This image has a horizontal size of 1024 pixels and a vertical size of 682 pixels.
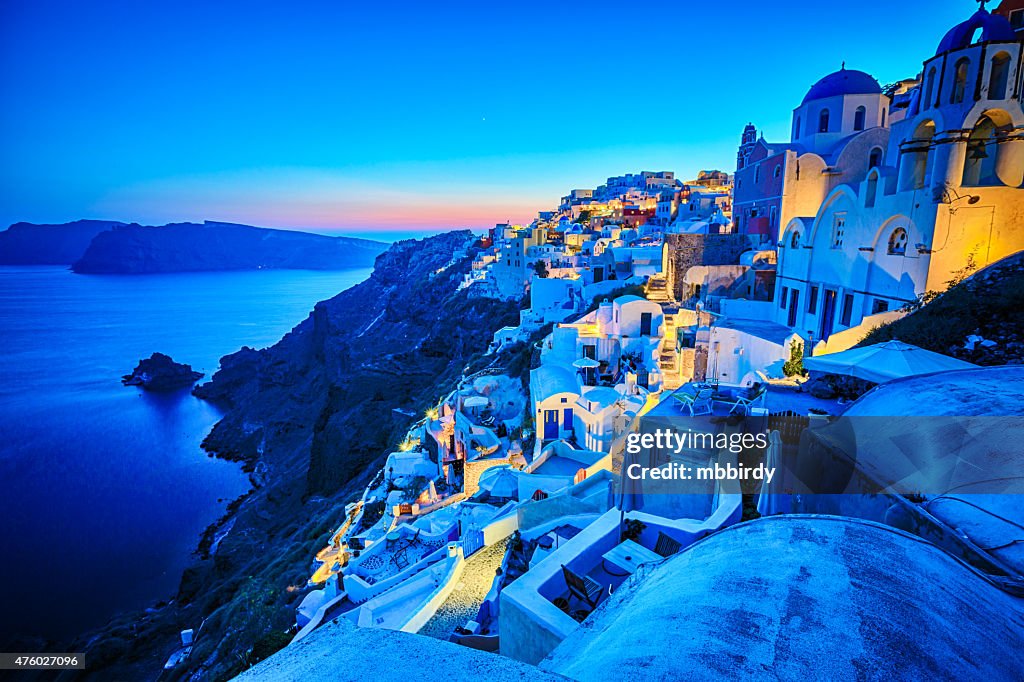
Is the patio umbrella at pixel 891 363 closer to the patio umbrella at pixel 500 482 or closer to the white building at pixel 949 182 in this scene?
the white building at pixel 949 182

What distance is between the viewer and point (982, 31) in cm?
1069

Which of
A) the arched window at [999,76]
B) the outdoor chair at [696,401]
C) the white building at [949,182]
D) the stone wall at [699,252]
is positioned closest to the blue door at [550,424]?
the stone wall at [699,252]

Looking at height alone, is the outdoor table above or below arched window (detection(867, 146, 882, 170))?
below

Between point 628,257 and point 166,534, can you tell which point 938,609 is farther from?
point 166,534

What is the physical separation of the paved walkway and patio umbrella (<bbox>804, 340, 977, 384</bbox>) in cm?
738

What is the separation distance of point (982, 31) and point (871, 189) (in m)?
3.64

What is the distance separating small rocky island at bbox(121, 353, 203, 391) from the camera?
61.6m

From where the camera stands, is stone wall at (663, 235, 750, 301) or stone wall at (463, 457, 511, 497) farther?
stone wall at (663, 235, 750, 301)

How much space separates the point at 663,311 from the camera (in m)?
19.8

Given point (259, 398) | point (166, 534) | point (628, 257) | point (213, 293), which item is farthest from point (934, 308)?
point (213, 293)

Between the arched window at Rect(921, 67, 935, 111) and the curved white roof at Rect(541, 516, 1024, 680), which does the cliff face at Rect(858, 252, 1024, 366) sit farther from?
the curved white roof at Rect(541, 516, 1024, 680)

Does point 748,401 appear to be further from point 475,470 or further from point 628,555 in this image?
point 475,470

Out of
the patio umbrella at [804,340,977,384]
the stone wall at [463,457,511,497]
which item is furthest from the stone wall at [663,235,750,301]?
the patio umbrella at [804,340,977,384]

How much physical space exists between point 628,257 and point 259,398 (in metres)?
45.4
